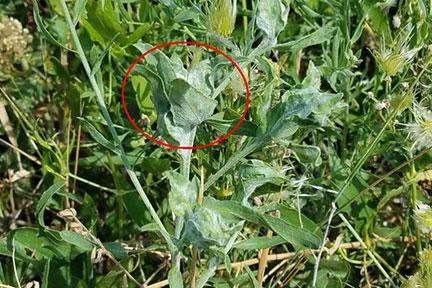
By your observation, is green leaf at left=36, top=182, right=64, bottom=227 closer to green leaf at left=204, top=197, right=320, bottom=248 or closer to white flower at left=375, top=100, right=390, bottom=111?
green leaf at left=204, top=197, right=320, bottom=248

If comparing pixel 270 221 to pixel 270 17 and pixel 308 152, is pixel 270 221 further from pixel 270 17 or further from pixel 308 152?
pixel 270 17

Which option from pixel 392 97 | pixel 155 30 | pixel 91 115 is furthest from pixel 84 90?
pixel 392 97

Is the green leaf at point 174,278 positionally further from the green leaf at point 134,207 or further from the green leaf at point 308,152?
the green leaf at point 134,207

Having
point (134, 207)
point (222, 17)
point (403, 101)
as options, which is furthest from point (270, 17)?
point (134, 207)

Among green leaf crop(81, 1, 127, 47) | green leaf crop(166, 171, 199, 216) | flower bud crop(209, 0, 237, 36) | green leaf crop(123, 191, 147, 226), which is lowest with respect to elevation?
green leaf crop(123, 191, 147, 226)

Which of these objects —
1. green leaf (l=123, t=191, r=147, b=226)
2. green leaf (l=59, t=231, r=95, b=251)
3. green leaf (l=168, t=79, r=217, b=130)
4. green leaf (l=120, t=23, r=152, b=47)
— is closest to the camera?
green leaf (l=168, t=79, r=217, b=130)

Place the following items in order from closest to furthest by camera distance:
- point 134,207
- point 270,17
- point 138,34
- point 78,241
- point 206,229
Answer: point 206,229, point 270,17, point 78,241, point 138,34, point 134,207

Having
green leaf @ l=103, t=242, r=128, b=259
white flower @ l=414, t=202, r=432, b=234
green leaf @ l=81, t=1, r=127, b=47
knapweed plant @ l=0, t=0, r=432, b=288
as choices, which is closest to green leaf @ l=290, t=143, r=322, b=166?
knapweed plant @ l=0, t=0, r=432, b=288
